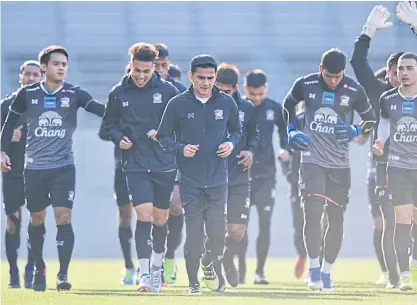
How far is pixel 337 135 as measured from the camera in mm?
11133

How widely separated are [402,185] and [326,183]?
706 millimetres

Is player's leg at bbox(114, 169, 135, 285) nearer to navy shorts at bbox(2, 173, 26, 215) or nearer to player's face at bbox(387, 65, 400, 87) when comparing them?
navy shorts at bbox(2, 173, 26, 215)

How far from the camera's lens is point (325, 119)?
11.2 m

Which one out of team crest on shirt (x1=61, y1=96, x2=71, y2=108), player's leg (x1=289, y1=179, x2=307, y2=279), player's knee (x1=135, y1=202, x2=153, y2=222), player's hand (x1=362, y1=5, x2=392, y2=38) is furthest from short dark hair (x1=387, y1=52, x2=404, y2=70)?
player's leg (x1=289, y1=179, x2=307, y2=279)

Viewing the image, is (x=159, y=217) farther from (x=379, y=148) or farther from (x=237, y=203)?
(x=379, y=148)

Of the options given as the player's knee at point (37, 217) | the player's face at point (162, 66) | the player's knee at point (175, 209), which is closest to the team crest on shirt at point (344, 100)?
the player's face at point (162, 66)

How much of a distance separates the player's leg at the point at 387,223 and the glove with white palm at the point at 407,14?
5.77ft

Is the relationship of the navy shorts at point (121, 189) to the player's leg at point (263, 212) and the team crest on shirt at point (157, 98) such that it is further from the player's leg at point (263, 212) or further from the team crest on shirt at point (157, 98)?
the team crest on shirt at point (157, 98)

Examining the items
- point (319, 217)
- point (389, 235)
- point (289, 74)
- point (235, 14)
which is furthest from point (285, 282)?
point (235, 14)

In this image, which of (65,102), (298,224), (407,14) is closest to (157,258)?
(65,102)

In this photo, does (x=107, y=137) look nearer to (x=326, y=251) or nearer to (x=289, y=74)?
(x=326, y=251)

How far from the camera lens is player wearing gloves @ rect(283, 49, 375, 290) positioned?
36.6ft

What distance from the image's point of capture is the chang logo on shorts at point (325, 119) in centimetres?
1123

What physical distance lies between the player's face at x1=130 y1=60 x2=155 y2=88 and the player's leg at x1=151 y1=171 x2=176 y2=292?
0.87m
